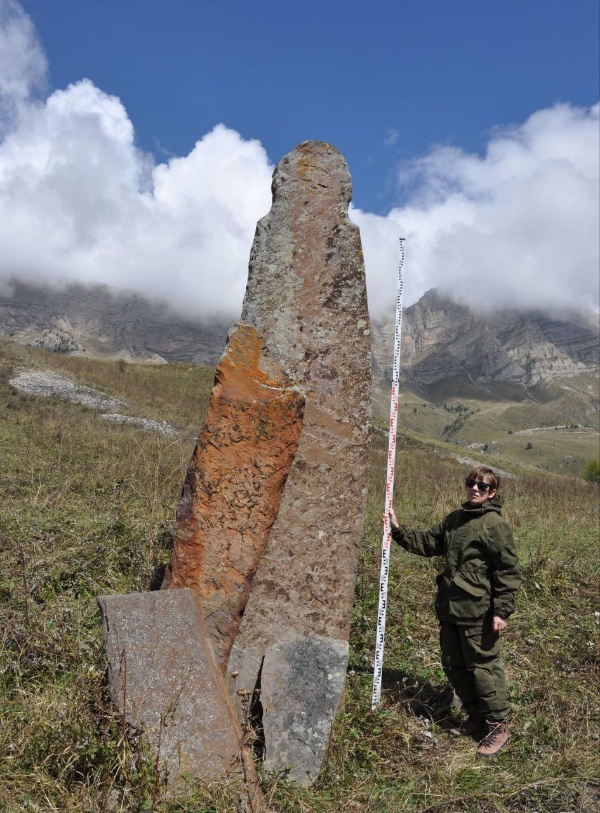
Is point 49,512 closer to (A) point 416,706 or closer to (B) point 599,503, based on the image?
(A) point 416,706

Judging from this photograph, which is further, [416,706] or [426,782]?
[416,706]

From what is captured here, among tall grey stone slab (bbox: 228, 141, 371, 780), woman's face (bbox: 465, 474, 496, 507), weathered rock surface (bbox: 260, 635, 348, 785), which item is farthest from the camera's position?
woman's face (bbox: 465, 474, 496, 507)

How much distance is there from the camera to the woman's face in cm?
406

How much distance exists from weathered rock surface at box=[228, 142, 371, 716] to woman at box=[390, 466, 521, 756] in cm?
77

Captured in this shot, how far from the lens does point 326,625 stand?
12.2ft

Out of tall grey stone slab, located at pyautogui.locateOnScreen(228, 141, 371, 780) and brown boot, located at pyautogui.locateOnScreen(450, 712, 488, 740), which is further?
brown boot, located at pyautogui.locateOnScreen(450, 712, 488, 740)

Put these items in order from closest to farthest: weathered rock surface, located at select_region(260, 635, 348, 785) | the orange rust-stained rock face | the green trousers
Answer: weathered rock surface, located at select_region(260, 635, 348, 785), the orange rust-stained rock face, the green trousers

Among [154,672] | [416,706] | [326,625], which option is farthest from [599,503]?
[154,672]

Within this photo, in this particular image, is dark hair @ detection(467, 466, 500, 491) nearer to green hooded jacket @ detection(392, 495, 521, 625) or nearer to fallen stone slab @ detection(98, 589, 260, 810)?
green hooded jacket @ detection(392, 495, 521, 625)

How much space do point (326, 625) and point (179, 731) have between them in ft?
3.69

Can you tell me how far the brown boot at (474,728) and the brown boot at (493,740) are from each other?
121 mm

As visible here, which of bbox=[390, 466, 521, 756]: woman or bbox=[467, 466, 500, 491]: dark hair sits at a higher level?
bbox=[467, 466, 500, 491]: dark hair

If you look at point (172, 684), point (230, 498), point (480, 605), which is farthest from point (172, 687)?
point (480, 605)

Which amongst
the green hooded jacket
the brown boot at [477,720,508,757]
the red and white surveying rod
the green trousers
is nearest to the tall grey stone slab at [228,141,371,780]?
the red and white surveying rod
